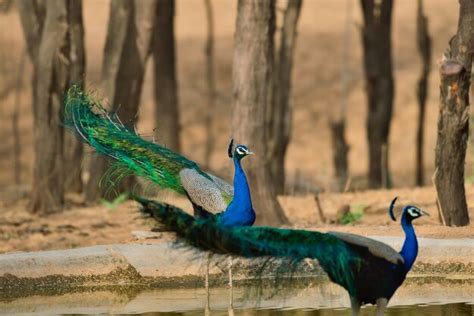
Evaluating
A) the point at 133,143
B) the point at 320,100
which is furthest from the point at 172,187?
the point at 320,100

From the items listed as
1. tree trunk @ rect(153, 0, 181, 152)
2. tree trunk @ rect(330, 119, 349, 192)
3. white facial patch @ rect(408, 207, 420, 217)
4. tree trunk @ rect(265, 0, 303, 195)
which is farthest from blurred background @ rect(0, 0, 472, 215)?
white facial patch @ rect(408, 207, 420, 217)

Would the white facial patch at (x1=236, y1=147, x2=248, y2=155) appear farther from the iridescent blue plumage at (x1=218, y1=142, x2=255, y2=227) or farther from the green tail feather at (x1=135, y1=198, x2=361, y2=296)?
the green tail feather at (x1=135, y1=198, x2=361, y2=296)

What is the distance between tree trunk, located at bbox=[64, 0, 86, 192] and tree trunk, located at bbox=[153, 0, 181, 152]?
171 cm

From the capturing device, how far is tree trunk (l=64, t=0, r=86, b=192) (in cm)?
1836

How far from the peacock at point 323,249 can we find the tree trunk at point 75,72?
30.5 feet

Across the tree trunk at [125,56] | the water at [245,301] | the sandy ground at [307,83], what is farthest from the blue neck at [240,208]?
the sandy ground at [307,83]

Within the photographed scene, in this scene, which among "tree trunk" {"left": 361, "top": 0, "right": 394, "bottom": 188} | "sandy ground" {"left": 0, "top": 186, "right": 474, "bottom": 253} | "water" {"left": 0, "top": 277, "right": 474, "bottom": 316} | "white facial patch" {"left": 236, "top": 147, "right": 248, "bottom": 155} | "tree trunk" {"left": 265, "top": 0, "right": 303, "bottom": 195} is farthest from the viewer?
"tree trunk" {"left": 361, "top": 0, "right": 394, "bottom": 188}

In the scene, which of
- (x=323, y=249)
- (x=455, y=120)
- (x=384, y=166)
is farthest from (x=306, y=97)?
(x=323, y=249)

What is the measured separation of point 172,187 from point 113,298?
5.06 ft

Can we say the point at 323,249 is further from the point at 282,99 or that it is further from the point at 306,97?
the point at 306,97

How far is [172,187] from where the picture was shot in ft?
39.0

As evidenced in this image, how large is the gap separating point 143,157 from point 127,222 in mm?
4682

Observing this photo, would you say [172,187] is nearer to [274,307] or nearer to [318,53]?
[274,307]

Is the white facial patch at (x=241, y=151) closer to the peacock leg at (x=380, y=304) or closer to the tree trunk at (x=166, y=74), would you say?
the peacock leg at (x=380, y=304)
